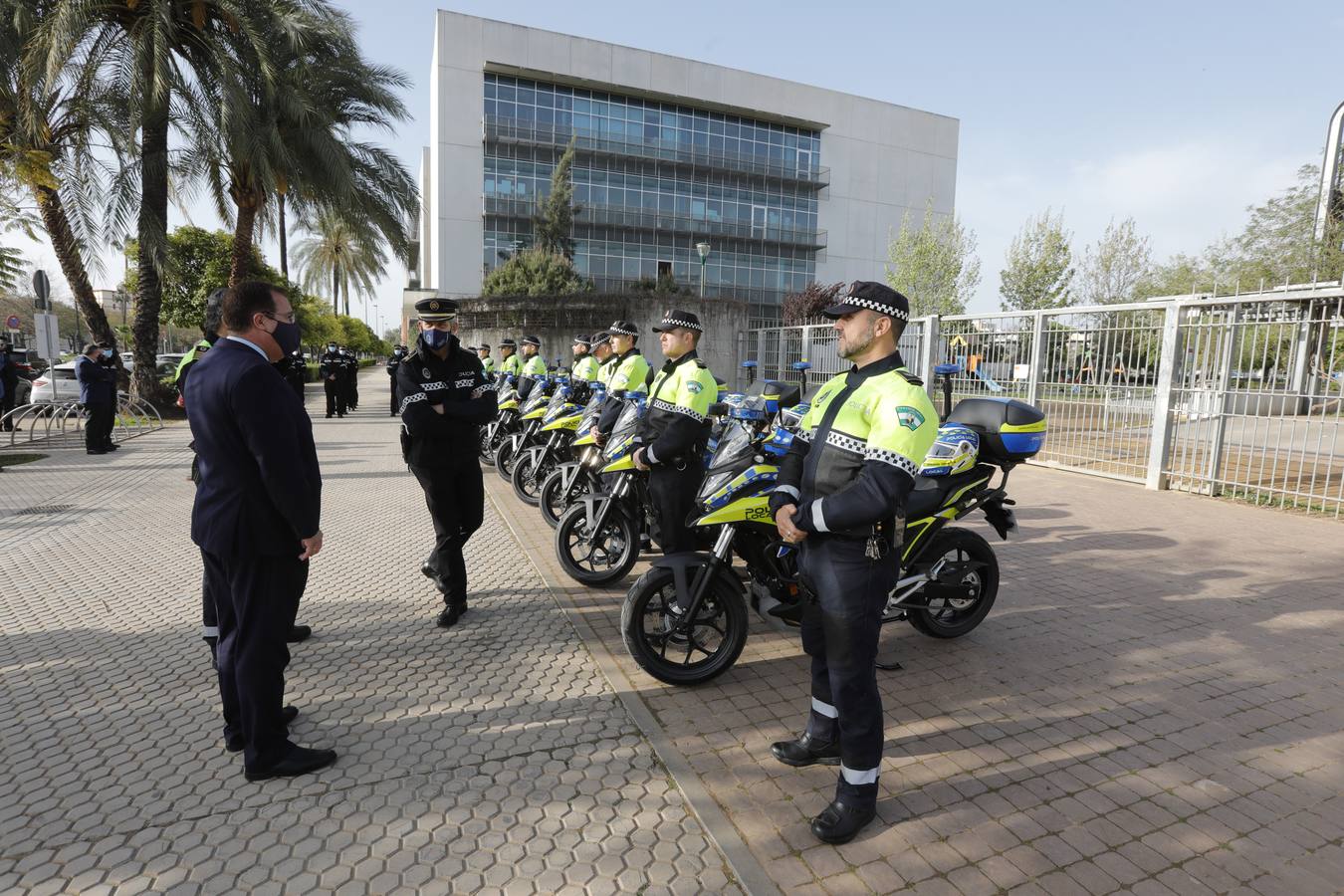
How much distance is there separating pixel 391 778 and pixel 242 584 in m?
0.98

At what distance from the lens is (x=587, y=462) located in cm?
599

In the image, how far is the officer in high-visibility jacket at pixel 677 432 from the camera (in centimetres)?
446

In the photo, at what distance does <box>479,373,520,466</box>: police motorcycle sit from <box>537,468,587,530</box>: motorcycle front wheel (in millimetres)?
2323

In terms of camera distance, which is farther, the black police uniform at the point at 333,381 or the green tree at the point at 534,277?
the green tree at the point at 534,277

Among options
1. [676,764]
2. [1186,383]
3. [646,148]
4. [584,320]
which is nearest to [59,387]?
[584,320]

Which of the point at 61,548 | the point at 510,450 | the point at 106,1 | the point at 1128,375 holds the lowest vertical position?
the point at 61,548

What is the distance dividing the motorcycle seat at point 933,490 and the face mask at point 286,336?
3.04 metres

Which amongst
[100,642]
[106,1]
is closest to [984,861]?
[100,642]

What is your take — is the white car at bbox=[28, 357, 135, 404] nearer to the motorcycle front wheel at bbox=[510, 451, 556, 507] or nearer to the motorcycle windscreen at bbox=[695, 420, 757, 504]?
the motorcycle front wheel at bbox=[510, 451, 556, 507]

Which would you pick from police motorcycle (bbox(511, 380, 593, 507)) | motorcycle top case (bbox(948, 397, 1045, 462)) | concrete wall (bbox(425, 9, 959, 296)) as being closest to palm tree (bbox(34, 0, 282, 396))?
police motorcycle (bbox(511, 380, 593, 507))

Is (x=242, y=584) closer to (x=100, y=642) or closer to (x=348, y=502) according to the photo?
(x=100, y=642)

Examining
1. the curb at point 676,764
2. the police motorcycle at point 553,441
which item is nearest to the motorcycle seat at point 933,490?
the curb at point 676,764

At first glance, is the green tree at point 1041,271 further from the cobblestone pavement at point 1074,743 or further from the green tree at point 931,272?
the cobblestone pavement at point 1074,743

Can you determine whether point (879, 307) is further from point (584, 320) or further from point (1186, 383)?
point (584, 320)
